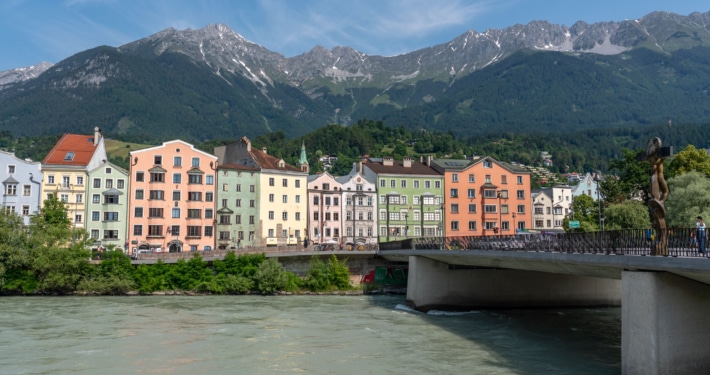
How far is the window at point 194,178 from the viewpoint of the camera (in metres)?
82.9

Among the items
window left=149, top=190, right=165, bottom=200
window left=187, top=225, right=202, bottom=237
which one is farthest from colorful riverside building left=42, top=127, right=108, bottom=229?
window left=187, top=225, right=202, bottom=237

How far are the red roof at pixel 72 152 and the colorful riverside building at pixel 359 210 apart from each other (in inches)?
1320

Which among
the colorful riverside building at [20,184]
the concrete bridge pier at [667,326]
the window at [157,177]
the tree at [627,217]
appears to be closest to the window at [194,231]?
the window at [157,177]

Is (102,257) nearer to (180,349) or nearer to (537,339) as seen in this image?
(180,349)

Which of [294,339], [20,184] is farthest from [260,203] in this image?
[294,339]

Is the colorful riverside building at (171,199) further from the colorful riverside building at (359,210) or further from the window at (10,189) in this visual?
the colorful riverside building at (359,210)

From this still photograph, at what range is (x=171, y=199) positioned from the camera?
268ft

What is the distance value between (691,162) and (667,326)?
56.7 metres

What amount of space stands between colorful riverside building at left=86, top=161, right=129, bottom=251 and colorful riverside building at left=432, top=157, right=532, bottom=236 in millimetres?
44157

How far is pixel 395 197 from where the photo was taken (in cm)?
9462

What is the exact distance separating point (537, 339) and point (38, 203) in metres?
63.4

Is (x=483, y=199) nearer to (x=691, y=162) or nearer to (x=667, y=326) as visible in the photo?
(x=691, y=162)

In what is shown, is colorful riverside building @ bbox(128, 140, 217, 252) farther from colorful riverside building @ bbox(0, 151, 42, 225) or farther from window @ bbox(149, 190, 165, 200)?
colorful riverside building @ bbox(0, 151, 42, 225)

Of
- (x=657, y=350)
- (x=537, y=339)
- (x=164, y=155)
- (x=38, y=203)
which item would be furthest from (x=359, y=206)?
(x=657, y=350)
